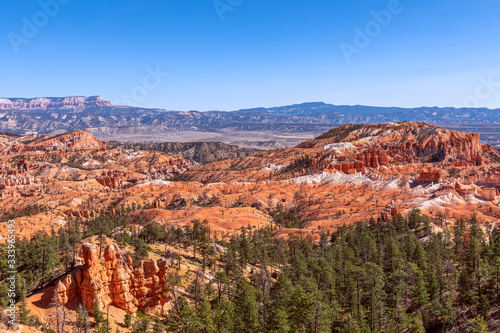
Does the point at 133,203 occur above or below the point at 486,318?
below

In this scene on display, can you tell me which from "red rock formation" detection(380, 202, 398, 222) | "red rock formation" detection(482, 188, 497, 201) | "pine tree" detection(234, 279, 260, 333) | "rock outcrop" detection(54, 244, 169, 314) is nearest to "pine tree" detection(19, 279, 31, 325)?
"rock outcrop" detection(54, 244, 169, 314)

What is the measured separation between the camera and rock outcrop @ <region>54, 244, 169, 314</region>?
4200 cm

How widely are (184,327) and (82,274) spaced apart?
44.6 ft

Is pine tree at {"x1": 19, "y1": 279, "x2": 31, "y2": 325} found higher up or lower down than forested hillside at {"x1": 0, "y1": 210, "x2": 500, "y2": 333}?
higher up

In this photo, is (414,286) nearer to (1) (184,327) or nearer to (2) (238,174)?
(1) (184,327)

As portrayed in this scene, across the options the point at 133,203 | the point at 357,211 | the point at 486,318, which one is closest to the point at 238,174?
the point at 133,203

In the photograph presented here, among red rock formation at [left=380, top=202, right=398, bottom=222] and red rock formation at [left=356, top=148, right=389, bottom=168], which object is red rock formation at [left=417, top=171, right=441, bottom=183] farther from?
red rock formation at [left=380, top=202, right=398, bottom=222]

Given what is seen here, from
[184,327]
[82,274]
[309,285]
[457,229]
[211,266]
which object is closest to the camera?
[184,327]

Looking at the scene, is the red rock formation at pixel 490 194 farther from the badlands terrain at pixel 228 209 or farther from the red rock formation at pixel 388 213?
the red rock formation at pixel 388 213

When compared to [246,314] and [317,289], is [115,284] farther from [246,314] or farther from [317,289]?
[317,289]

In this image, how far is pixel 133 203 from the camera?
149125 mm

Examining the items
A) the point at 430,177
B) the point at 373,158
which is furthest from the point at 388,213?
the point at 373,158

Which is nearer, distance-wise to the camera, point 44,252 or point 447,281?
point 447,281

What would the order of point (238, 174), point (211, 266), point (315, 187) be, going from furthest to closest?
point (238, 174), point (315, 187), point (211, 266)
